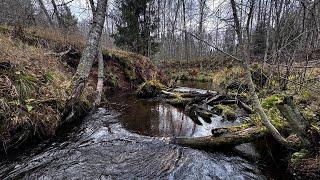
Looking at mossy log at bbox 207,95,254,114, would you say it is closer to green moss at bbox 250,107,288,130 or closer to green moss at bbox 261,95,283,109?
green moss at bbox 250,107,288,130

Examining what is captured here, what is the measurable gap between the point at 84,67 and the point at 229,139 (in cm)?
406

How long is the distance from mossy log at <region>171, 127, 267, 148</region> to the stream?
6.3 inches

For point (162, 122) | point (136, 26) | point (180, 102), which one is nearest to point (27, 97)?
point (162, 122)

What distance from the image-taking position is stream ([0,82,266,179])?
370 centimetres

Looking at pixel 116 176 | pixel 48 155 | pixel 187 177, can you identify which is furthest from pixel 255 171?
pixel 48 155

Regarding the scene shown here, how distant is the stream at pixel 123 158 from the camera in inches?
146

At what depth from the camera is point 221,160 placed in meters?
4.23

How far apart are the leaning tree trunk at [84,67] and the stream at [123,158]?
0.52m

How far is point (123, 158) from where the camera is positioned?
4.27 meters

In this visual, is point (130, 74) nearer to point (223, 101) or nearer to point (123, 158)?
point (223, 101)

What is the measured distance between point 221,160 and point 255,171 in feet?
1.87

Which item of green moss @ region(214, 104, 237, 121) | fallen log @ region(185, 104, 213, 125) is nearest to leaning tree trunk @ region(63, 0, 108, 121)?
fallen log @ region(185, 104, 213, 125)

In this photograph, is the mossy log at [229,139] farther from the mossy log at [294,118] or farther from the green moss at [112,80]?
the green moss at [112,80]

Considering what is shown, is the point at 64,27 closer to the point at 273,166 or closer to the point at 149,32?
the point at 149,32
